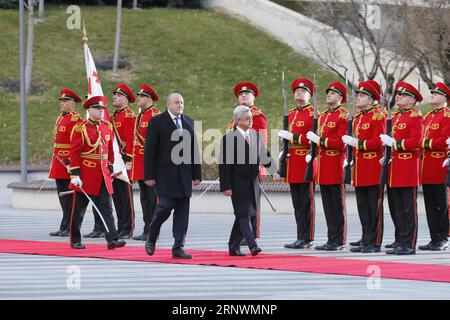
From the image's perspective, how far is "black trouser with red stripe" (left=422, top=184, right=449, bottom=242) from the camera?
47.9 feet

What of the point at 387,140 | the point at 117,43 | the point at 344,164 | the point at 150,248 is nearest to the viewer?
the point at 150,248

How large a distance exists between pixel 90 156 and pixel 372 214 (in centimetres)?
331

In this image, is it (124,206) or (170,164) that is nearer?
(170,164)

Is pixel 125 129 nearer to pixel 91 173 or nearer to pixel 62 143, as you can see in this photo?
pixel 62 143

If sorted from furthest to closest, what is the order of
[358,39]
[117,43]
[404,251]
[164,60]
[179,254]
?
[164,60]
[117,43]
[358,39]
[404,251]
[179,254]

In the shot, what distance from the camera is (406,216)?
14.0 m

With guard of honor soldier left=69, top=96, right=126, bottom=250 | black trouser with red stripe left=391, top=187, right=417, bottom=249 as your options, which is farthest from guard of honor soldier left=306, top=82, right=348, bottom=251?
guard of honor soldier left=69, top=96, right=126, bottom=250

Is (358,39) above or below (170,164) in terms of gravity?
above

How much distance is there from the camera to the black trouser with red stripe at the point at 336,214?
14430 mm

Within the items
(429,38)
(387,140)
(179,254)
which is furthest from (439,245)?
(429,38)

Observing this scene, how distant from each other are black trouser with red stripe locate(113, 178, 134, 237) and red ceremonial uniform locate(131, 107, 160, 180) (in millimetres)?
229

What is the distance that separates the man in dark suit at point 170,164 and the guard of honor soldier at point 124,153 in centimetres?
286
